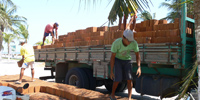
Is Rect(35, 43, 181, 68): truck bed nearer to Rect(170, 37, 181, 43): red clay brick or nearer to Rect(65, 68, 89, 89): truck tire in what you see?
Rect(170, 37, 181, 43): red clay brick

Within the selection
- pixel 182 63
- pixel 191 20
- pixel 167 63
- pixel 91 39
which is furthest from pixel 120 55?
pixel 91 39

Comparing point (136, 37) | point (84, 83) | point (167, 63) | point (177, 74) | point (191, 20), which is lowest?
point (84, 83)

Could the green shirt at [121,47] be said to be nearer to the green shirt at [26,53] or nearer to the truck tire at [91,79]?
the truck tire at [91,79]

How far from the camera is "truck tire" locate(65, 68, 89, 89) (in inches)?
220

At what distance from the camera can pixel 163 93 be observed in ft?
13.8

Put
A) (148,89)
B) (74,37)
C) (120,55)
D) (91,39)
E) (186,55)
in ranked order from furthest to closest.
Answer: (74,37) → (91,39) → (148,89) → (186,55) → (120,55)

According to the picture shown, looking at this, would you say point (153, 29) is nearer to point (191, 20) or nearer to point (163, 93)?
point (191, 20)

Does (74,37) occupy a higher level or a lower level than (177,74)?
higher

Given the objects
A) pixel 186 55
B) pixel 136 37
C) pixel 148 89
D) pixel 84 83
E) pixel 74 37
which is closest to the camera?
pixel 186 55

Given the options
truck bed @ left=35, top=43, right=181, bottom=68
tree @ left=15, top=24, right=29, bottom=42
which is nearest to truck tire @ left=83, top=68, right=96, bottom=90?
truck bed @ left=35, top=43, right=181, bottom=68

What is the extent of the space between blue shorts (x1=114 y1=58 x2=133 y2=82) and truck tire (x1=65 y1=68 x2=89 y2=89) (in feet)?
6.71

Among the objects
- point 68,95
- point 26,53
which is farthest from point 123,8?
point 26,53

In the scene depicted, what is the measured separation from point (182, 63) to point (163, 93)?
795mm

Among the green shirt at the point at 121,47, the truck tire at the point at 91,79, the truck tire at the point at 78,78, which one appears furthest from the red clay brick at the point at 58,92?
the green shirt at the point at 121,47
